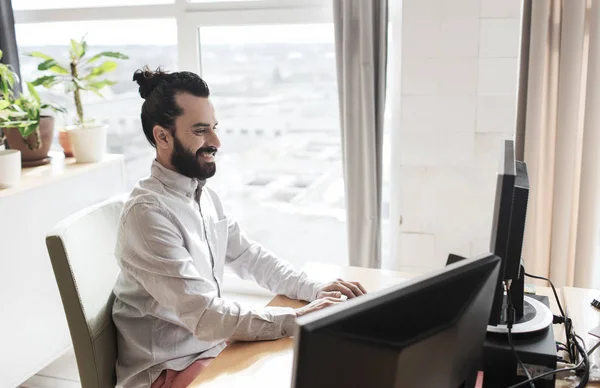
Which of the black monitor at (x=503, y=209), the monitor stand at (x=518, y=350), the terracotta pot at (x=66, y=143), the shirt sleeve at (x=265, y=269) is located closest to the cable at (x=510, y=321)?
the monitor stand at (x=518, y=350)

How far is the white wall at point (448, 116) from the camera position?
90.0 inches

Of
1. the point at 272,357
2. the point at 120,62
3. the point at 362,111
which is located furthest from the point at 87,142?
the point at 272,357

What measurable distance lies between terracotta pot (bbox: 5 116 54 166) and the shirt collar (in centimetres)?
118

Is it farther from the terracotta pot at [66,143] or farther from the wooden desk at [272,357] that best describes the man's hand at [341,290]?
the terracotta pot at [66,143]

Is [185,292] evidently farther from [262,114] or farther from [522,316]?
[262,114]

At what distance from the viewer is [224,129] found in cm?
305

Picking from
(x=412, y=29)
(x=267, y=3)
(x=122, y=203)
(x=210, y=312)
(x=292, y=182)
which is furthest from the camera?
(x=292, y=182)

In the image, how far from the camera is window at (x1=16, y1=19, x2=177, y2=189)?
304 centimetres

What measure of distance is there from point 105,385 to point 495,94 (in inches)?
64.7

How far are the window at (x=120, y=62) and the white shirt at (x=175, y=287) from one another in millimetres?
1586

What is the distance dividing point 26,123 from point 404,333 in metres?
2.01

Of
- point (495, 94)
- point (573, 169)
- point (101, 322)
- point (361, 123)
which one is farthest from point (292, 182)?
point (101, 322)

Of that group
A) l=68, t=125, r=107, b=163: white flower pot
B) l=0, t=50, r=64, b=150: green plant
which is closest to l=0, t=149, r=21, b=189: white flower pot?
l=0, t=50, r=64, b=150: green plant

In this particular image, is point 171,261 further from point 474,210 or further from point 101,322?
point 474,210
